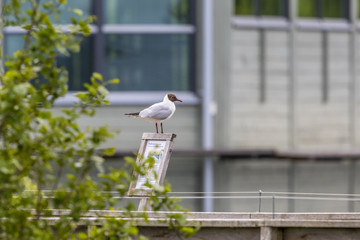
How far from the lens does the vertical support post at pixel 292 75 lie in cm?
2341

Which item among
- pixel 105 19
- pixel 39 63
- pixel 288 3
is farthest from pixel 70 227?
pixel 288 3

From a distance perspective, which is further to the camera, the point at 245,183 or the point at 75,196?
the point at 245,183

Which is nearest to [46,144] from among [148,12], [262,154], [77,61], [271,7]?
[77,61]

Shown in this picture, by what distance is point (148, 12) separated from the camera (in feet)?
72.4

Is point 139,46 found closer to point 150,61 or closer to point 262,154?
point 150,61

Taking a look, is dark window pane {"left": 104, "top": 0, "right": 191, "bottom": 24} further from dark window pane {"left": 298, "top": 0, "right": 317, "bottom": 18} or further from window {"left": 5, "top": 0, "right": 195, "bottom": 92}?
dark window pane {"left": 298, "top": 0, "right": 317, "bottom": 18}

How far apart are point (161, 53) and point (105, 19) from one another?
3.66 ft

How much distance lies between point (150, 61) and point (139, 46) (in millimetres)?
314

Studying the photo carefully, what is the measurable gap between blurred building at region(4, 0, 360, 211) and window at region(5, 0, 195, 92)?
0.02 meters

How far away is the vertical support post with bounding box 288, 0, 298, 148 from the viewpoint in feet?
76.8

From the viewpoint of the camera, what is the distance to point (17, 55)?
8.89 metres

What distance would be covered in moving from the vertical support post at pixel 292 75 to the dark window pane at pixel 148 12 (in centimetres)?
228

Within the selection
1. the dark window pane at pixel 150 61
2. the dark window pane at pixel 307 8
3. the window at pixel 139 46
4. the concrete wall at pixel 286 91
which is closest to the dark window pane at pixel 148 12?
the window at pixel 139 46

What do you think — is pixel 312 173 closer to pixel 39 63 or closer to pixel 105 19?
pixel 105 19
